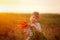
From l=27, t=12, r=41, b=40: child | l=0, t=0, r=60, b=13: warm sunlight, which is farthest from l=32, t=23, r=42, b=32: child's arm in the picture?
l=0, t=0, r=60, b=13: warm sunlight

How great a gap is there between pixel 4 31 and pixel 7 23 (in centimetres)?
12

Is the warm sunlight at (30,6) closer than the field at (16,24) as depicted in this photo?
No

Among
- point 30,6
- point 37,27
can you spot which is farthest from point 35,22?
point 30,6

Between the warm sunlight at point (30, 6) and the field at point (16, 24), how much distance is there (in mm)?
78

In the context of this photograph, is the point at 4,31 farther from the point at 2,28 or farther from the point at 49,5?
the point at 49,5

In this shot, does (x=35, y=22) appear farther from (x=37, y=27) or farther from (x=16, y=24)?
(x=16, y=24)

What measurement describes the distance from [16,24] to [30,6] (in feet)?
1.11

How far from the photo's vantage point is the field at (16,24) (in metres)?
2.06

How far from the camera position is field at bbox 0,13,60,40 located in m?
2.06

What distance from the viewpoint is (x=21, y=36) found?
2.05 metres

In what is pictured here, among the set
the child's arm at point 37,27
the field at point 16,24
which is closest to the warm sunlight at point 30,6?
the field at point 16,24

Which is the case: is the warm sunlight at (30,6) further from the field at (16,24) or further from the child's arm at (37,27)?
the child's arm at (37,27)

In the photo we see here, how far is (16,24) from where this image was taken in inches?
82.5

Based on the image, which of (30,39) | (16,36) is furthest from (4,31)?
(30,39)
